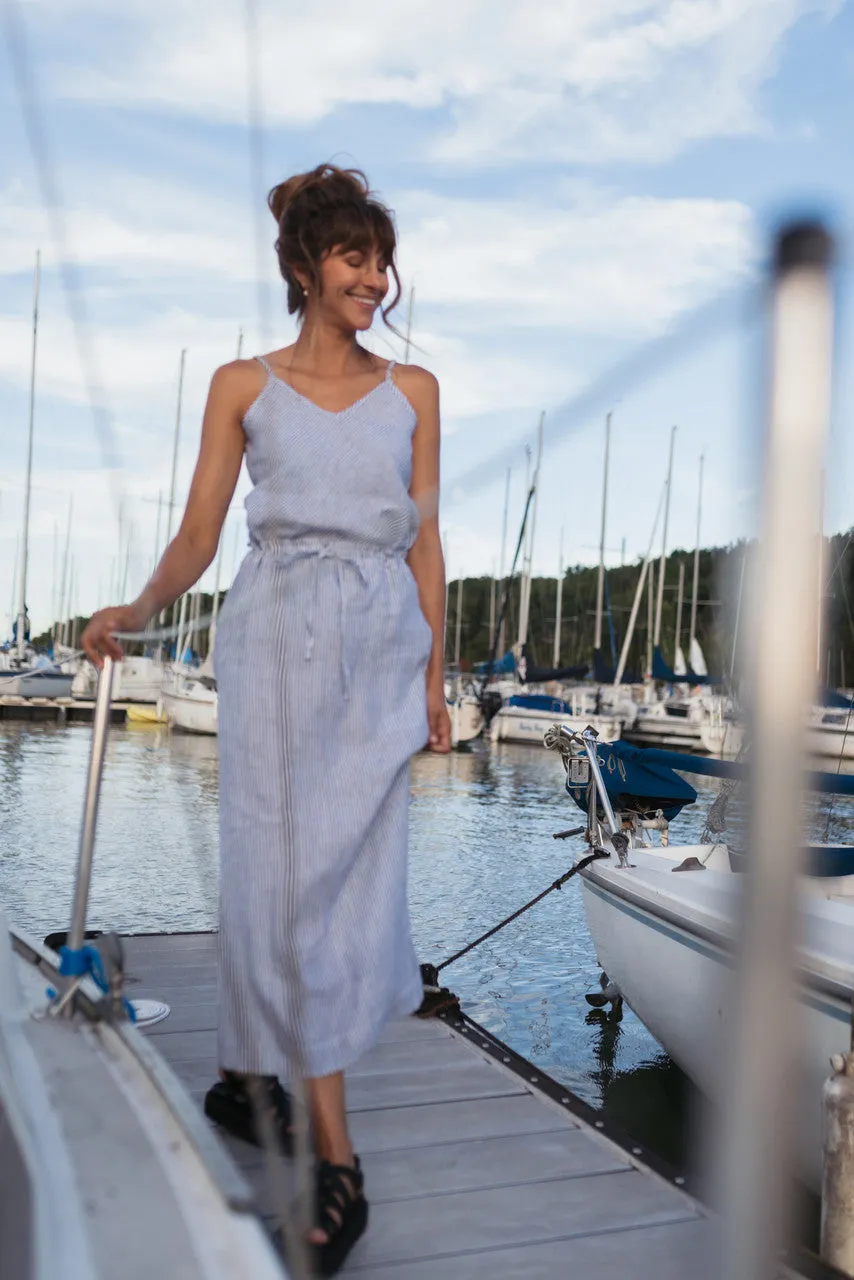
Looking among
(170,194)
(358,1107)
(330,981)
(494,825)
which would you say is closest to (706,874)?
(358,1107)

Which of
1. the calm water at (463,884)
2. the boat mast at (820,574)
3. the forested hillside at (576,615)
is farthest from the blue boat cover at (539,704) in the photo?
the boat mast at (820,574)

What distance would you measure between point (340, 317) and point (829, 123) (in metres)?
0.87

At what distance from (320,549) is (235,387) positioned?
32cm

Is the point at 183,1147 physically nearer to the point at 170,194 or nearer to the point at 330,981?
the point at 330,981

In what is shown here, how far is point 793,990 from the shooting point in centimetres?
77

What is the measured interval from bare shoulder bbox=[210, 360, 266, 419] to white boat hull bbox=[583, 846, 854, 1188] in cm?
146

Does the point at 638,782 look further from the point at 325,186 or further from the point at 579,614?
the point at 579,614

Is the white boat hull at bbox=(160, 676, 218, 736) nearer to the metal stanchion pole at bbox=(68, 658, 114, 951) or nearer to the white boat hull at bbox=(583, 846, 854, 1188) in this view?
the white boat hull at bbox=(583, 846, 854, 1188)

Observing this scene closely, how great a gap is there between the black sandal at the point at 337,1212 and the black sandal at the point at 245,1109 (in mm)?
231

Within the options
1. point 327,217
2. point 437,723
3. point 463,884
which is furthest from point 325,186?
point 463,884

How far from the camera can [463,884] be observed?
894cm

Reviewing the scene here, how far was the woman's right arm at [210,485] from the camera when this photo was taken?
1955mm

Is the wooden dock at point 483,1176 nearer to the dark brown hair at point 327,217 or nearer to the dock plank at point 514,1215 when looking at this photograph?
the dock plank at point 514,1215

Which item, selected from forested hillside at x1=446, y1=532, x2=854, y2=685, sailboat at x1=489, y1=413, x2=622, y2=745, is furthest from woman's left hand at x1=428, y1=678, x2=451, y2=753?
forested hillside at x1=446, y1=532, x2=854, y2=685
